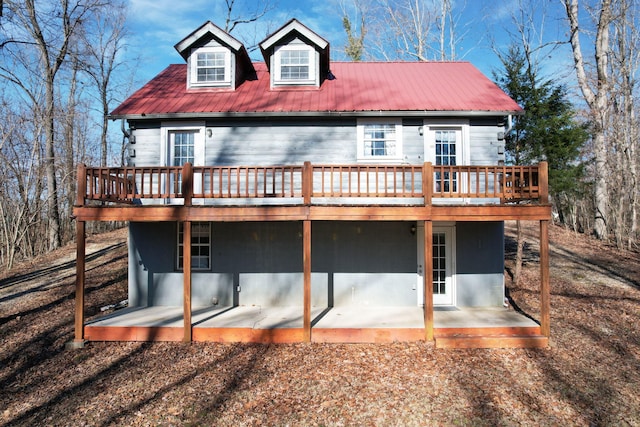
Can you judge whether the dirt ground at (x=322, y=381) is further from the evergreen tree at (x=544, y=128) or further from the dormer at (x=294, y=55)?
the dormer at (x=294, y=55)

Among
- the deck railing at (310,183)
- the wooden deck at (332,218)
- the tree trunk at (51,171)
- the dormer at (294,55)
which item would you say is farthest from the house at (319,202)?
the tree trunk at (51,171)

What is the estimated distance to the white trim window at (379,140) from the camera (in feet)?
30.3

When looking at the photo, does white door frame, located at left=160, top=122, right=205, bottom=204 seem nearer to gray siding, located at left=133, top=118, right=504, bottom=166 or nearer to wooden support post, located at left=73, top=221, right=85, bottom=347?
gray siding, located at left=133, top=118, right=504, bottom=166

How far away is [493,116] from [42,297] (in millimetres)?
13473

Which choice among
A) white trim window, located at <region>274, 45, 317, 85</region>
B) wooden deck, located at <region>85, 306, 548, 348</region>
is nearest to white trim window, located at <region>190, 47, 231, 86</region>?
white trim window, located at <region>274, 45, 317, 85</region>

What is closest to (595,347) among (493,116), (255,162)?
(493,116)

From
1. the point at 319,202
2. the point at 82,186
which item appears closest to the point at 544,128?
the point at 319,202

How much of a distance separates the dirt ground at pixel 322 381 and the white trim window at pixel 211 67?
713 cm

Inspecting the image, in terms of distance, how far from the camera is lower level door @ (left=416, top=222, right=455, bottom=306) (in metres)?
9.29

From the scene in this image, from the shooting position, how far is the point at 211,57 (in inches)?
403

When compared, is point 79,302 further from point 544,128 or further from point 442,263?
point 544,128

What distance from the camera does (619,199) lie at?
15.3 meters

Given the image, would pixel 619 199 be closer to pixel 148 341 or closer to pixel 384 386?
pixel 384 386

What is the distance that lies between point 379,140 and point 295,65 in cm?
346
